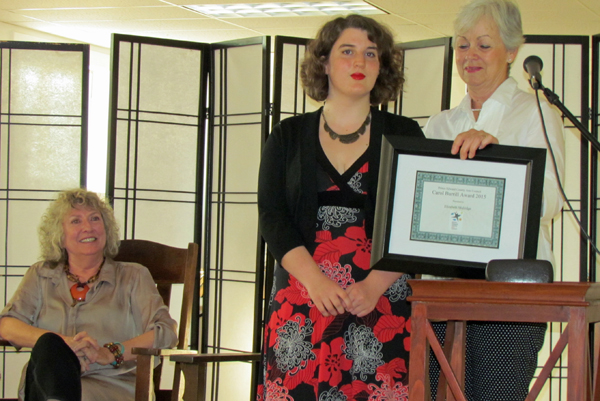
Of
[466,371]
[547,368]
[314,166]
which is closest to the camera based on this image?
[547,368]

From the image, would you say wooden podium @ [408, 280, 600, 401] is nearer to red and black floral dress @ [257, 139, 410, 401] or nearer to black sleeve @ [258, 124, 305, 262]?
Result: red and black floral dress @ [257, 139, 410, 401]

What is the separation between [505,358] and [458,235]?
0.42 m

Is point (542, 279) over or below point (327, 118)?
below

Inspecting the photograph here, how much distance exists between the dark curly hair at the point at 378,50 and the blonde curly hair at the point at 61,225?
130 cm

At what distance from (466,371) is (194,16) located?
5.68 meters

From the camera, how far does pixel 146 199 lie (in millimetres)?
4168

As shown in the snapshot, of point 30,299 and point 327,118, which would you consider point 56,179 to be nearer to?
point 30,299

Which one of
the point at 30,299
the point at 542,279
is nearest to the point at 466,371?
the point at 542,279

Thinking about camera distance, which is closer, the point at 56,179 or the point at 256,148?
the point at 256,148

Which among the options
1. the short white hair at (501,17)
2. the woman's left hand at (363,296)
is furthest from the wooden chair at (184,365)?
the short white hair at (501,17)

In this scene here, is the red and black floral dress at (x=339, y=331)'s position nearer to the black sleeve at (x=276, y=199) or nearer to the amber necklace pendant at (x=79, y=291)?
the black sleeve at (x=276, y=199)

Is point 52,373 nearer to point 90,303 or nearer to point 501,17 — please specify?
point 90,303

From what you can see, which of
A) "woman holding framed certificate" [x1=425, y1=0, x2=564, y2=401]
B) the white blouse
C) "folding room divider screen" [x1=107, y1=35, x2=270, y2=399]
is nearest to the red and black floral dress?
"woman holding framed certificate" [x1=425, y1=0, x2=564, y2=401]

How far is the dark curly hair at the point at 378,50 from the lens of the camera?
6.98 ft
